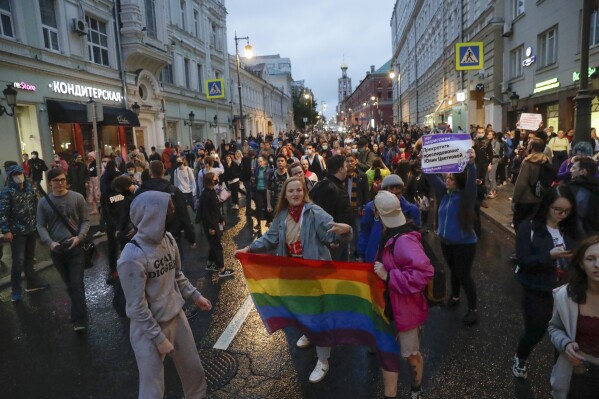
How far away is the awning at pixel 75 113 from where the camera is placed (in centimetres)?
1656

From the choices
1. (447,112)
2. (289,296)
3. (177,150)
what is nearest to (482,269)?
(289,296)

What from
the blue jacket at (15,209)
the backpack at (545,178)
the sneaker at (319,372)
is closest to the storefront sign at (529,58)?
the backpack at (545,178)

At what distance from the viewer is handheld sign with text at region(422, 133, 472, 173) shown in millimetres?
5012

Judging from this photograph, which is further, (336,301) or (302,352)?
(302,352)

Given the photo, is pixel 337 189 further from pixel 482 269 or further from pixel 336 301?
pixel 482 269

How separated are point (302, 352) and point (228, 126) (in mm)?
37484

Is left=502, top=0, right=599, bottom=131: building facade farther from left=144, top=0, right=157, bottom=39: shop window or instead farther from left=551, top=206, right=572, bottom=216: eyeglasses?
left=144, top=0, right=157, bottom=39: shop window

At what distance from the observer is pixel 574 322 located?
2.53 metres

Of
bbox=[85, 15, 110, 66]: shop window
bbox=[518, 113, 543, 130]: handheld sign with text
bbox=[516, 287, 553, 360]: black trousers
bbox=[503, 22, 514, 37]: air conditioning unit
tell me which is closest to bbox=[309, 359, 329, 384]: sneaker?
bbox=[516, 287, 553, 360]: black trousers

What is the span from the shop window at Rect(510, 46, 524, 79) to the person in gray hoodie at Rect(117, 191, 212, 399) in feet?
82.3

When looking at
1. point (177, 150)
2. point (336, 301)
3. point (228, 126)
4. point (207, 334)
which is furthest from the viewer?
point (228, 126)

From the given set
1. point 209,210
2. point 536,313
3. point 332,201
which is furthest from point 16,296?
point 536,313

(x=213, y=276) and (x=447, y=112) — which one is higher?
(x=447, y=112)

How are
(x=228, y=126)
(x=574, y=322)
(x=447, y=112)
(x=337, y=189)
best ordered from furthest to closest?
(x=228, y=126), (x=447, y=112), (x=337, y=189), (x=574, y=322)
